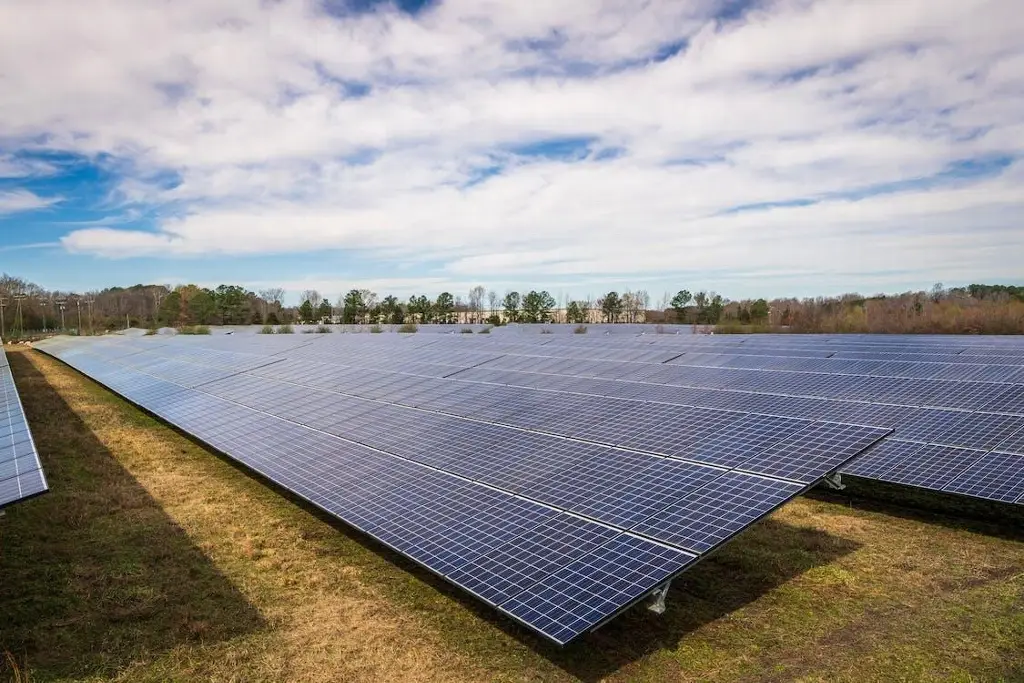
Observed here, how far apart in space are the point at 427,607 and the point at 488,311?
104180mm

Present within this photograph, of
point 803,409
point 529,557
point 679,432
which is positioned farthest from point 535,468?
point 803,409

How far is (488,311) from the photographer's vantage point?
112 meters

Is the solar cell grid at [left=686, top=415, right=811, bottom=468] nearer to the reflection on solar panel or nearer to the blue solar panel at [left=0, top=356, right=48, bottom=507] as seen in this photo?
the reflection on solar panel

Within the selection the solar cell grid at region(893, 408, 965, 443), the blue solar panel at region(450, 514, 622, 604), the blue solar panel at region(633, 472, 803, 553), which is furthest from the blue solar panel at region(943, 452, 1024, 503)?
the blue solar panel at region(450, 514, 622, 604)

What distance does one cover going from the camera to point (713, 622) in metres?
7.74

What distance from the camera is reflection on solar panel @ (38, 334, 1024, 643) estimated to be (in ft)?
22.5

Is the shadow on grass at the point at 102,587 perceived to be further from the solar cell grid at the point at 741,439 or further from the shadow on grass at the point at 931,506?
the shadow on grass at the point at 931,506

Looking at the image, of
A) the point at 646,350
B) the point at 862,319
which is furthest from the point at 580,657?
the point at 862,319

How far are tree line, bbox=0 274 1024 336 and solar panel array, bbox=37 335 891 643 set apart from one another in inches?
2077

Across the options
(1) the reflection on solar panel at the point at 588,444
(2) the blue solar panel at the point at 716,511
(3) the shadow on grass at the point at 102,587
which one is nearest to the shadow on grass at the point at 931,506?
(1) the reflection on solar panel at the point at 588,444

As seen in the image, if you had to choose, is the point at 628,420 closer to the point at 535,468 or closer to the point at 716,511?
the point at 535,468

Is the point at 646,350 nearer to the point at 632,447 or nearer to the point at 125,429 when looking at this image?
the point at 632,447

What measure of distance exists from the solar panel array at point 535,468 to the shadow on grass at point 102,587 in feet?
6.18

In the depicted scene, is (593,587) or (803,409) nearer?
(593,587)
